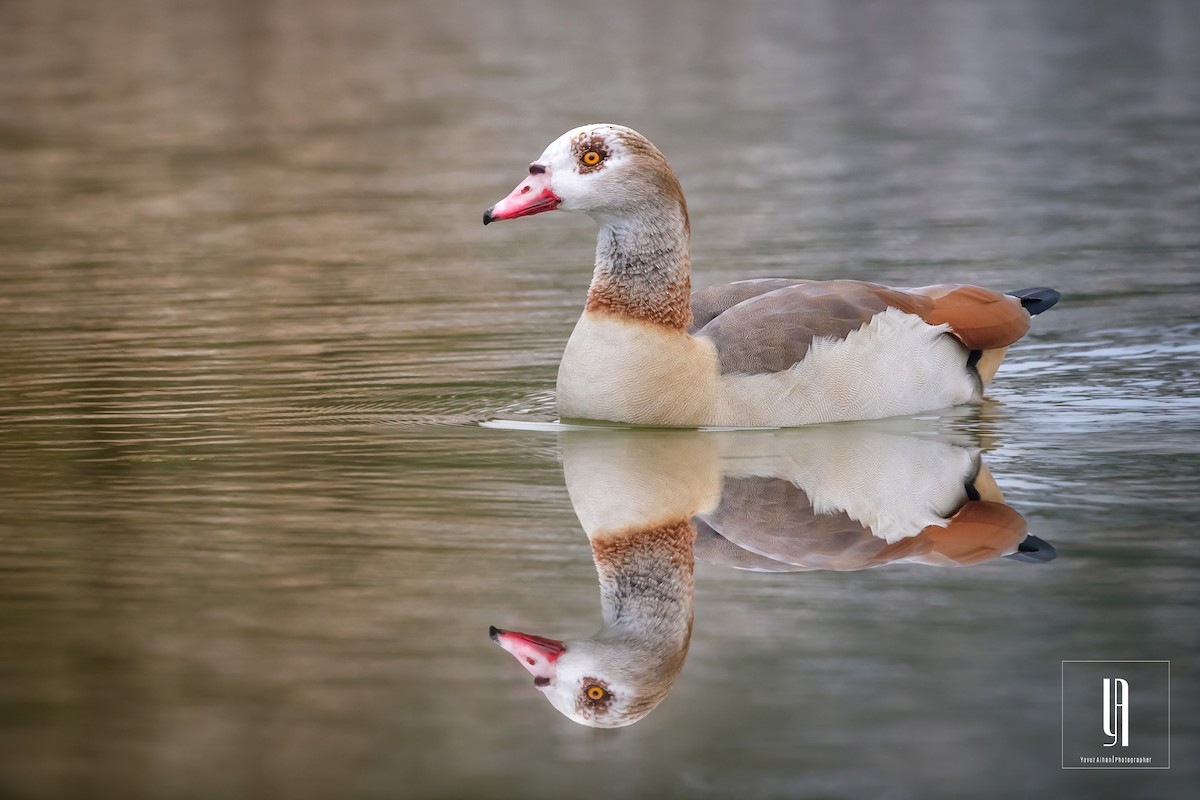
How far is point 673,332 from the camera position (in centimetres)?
952

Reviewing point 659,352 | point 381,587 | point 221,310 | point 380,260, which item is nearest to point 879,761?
point 381,587

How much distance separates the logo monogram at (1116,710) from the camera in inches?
222

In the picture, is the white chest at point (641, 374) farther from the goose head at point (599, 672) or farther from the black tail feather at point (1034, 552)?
the goose head at point (599, 672)

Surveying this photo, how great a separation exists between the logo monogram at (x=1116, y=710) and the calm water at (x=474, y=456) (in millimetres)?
148

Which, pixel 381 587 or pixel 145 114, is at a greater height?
pixel 145 114

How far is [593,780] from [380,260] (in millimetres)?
10590

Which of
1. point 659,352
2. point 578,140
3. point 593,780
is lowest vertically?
point 593,780

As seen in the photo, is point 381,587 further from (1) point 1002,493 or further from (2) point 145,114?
(2) point 145,114

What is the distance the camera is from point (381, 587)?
7.15 meters

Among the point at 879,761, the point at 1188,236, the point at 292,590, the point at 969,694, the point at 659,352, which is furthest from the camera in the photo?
the point at 1188,236

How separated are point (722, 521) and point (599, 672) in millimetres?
1758

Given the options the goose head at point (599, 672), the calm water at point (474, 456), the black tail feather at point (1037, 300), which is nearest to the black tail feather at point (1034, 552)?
the calm water at point (474, 456)

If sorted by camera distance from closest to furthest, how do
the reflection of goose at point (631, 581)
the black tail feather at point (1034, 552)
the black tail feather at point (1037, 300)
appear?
the reflection of goose at point (631, 581) → the black tail feather at point (1034, 552) → the black tail feather at point (1037, 300)

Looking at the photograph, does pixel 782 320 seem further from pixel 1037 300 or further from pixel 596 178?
pixel 1037 300
